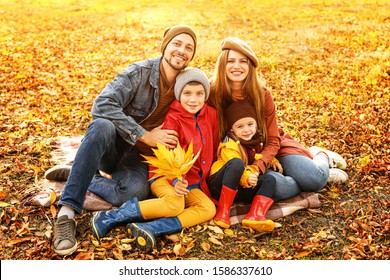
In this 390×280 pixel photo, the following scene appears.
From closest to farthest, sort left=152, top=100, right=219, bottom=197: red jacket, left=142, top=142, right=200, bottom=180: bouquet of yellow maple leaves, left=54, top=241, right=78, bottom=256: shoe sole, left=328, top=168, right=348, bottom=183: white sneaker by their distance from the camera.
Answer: left=54, top=241, right=78, bottom=256: shoe sole
left=142, top=142, right=200, bottom=180: bouquet of yellow maple leaves
left=152, top=100, right=219, bottom=197: red jacket
left=328, top=168, right=348, bottom=183: white sneaker

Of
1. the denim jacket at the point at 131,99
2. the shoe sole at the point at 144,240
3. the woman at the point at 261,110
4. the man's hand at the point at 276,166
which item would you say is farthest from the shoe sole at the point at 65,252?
the man's hand at the point at 276,166

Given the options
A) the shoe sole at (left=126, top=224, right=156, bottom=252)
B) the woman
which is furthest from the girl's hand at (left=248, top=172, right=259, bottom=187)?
the shoe sole at (left=126, top=224, right=156, bottom=252)

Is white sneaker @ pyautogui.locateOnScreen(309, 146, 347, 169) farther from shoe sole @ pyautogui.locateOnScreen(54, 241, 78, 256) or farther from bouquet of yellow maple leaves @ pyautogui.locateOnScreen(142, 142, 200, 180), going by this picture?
shoe sole @ pyautogui.locateOnScreen(54, 241, 78, 256)

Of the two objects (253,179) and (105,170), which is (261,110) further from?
(105,170)

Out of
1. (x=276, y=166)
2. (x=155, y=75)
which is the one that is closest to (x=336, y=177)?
(x=276, y=166)

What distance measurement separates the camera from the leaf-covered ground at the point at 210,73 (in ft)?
12.1

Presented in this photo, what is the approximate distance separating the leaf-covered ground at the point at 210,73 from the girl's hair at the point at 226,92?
98 centimetres

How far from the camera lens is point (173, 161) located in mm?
3602

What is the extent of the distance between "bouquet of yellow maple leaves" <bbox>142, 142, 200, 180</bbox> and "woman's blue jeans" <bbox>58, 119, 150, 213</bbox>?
0.38m

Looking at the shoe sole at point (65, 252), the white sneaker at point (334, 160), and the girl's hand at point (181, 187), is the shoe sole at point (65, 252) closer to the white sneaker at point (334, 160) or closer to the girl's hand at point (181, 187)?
the girl's hand at point (181, 187)

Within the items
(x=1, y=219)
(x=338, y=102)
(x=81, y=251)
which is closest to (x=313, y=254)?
(x=81, y=251)

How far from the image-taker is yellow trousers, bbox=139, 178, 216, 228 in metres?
3.74
